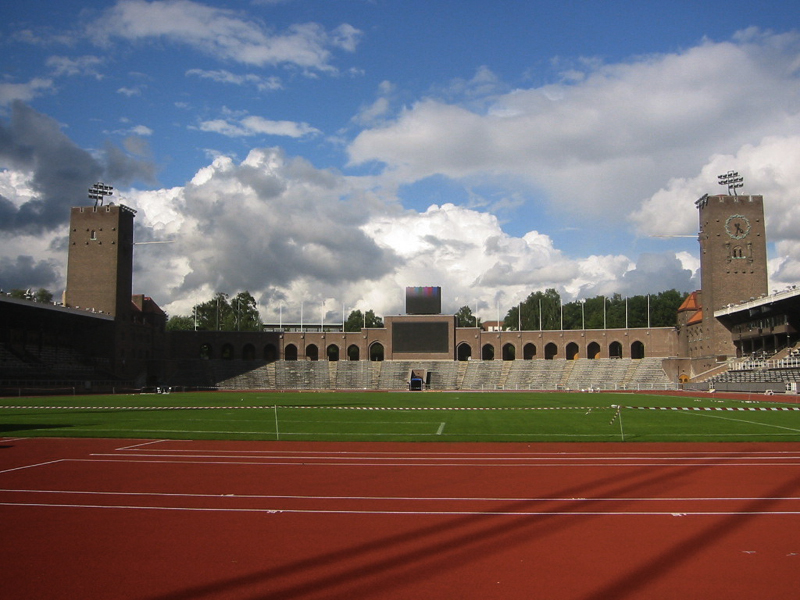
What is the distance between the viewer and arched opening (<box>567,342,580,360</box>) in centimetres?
9228

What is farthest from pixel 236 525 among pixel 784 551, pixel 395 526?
pixel 784 551

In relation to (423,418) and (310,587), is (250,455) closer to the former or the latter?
(310,587)

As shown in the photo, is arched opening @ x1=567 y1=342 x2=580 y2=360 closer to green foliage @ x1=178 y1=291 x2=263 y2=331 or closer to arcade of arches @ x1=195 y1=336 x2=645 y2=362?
arcade of arches @ x1=195 y1=336 x2=645 y2=362

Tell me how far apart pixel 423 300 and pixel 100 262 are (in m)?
45.0

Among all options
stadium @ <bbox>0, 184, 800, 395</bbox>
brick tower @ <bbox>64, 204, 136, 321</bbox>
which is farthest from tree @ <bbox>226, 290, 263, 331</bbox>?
brick tower @ <bbox>64, 204, 136, 321</bbox>

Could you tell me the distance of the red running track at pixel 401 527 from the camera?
7.11 m

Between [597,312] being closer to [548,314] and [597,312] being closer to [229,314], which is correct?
[548,314]

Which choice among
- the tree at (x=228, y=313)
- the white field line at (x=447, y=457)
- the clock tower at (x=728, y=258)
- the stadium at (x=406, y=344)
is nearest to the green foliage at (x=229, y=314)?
the tree at (x=228, y=313)

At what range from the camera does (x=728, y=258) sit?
242 ft

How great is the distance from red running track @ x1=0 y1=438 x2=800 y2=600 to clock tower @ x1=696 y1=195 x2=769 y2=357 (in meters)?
63.3

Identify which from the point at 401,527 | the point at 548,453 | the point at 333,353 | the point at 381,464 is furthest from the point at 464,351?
the point at 401,527

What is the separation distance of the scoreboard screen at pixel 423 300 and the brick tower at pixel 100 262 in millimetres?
39510

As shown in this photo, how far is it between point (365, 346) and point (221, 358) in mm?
22613

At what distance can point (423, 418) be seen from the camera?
29906 millimetres
